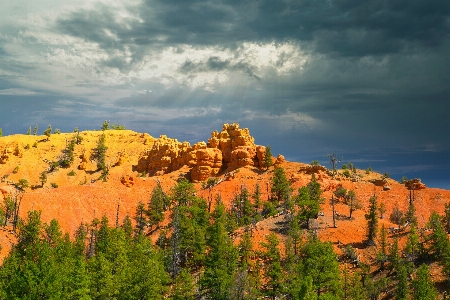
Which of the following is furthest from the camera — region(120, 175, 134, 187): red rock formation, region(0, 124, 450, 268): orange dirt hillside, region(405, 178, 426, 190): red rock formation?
region(120, 175, 134, 187): red rock formation

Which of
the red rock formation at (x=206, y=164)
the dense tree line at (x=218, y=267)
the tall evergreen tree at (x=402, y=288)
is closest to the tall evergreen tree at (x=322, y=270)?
the dense tree line at (x=218, y=267)

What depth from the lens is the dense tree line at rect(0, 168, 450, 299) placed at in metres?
59.8

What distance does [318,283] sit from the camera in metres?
62.3

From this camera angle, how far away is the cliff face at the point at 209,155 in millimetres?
151125

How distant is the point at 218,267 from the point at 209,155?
282 ft

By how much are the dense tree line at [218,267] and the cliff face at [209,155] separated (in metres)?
49.1

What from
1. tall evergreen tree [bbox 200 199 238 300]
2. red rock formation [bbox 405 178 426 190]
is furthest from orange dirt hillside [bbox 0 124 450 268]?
tall evergreen tree [bbox 200 199 238 300]

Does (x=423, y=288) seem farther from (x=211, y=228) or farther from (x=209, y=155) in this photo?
(x=209, y=155)

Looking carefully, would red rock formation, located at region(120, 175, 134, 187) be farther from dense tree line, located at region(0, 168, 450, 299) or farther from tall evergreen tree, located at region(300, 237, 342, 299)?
tall evergreen tree, located at region(300, 237, 342, 299)

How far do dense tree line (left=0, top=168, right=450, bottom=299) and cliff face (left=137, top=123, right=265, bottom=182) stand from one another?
4914 centimetres

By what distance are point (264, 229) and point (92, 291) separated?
47.8 m

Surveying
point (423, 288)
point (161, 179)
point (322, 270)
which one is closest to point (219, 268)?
point (322, 270)

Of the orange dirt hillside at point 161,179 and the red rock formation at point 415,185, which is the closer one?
the orange dirt hillside at point 161,179

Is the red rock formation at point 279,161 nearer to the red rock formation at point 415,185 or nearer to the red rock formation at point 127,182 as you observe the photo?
the red rock formation at point 415,185
